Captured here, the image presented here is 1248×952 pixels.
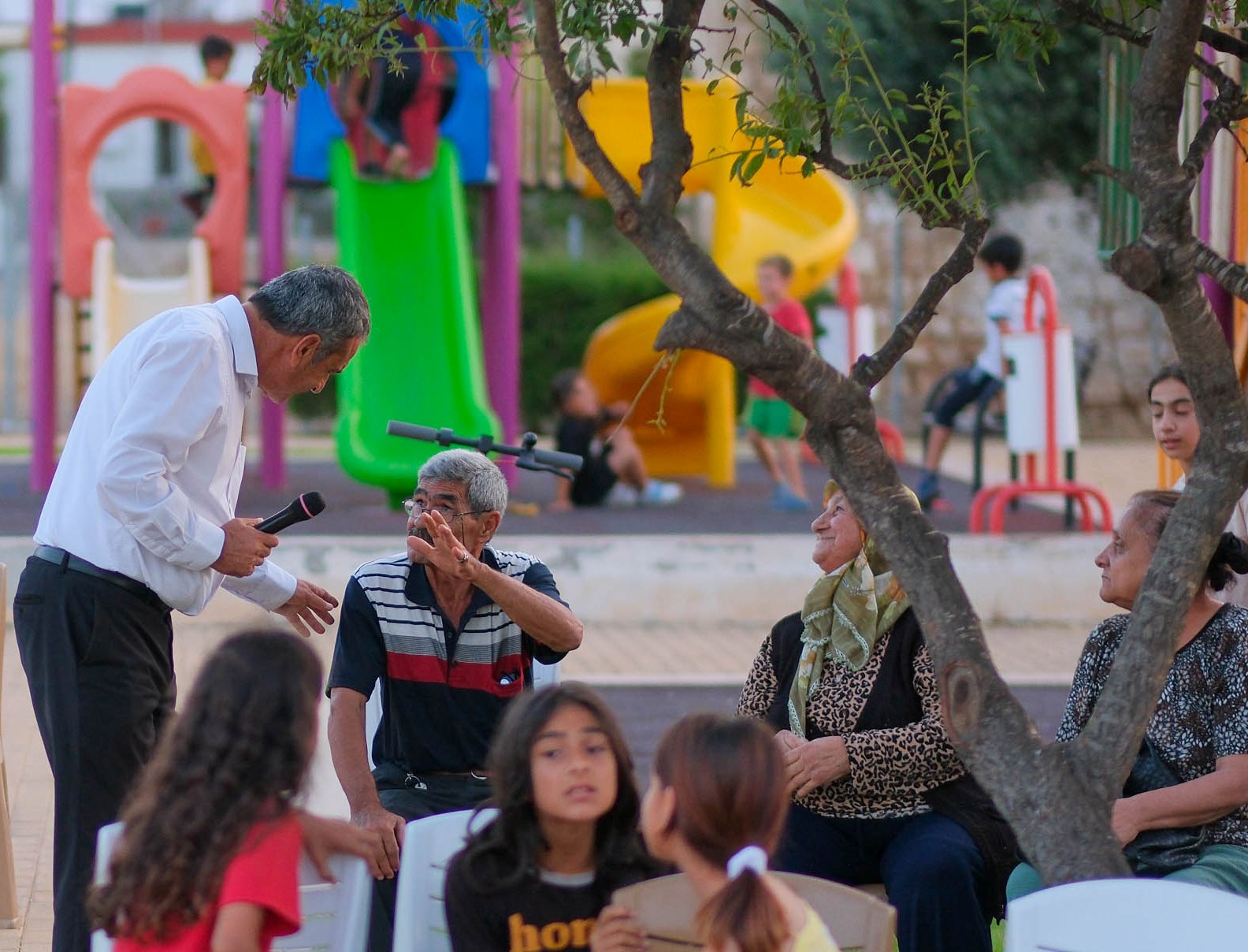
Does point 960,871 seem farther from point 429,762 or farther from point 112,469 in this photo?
point 112,469

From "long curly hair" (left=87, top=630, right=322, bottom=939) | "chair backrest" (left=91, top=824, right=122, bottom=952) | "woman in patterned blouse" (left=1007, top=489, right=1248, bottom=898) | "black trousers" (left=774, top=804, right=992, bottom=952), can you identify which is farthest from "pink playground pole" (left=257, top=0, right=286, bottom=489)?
"long curly hair" (left=87, top=630, right=322, bottom=939)

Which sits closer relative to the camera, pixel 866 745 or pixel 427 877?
pixel 427 877

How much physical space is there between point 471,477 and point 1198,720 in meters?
1.58

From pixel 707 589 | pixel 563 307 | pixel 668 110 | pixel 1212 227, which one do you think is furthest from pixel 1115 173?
pixel 563 307

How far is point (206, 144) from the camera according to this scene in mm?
11562

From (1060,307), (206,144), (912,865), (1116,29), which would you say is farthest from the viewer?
(1060,307)

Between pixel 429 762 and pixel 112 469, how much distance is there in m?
0.95

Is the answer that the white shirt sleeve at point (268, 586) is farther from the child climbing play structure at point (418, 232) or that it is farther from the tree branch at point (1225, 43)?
the child climbing play structure at point (418, 232)

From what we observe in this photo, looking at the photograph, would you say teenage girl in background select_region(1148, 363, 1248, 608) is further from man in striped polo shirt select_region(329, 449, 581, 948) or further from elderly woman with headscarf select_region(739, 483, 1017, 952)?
man in striped polo shirt select_region(329, 449, 581, 948)

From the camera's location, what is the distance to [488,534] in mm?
3816

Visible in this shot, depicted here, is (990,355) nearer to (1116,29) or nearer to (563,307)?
(563,307)

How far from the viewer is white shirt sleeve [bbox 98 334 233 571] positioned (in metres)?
3.38

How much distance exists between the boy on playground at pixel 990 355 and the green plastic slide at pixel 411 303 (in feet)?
9.44

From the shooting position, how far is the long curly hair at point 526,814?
2.87m
